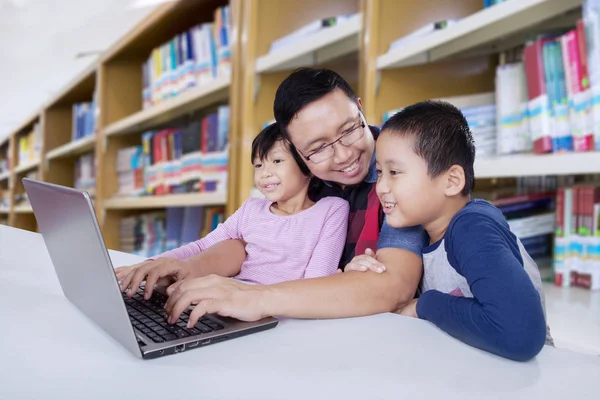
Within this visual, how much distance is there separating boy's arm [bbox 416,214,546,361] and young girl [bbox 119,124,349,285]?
380mm

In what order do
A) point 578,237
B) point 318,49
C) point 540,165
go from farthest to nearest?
point 318,49 < point 578,237 < point 540,165

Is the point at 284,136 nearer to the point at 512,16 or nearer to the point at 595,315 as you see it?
the point at 512,16

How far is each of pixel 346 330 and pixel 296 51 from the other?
1.43 meters

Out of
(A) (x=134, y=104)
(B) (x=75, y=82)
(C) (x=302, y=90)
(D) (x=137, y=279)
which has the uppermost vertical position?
(B) (x=75, y=82)

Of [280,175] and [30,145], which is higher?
[30,145]

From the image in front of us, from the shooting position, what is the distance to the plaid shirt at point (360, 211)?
88 centimetres

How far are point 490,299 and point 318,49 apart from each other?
4.77ft

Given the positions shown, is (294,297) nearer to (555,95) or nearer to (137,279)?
(137,279)

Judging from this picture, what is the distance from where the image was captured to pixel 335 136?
96cm

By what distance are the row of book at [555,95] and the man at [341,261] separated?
0.53 m

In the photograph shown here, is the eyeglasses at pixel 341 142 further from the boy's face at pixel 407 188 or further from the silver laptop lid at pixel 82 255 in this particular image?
the silver laptop lid at pixel 82 255

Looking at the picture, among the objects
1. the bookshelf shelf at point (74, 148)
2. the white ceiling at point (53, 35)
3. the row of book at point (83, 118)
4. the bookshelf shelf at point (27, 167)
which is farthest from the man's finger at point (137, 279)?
the bookshelf shelf at point (27, 167)

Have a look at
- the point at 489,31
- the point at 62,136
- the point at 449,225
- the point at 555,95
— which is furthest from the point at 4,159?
the point at 449,225

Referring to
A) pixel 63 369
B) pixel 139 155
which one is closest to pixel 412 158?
pixel 63 369
